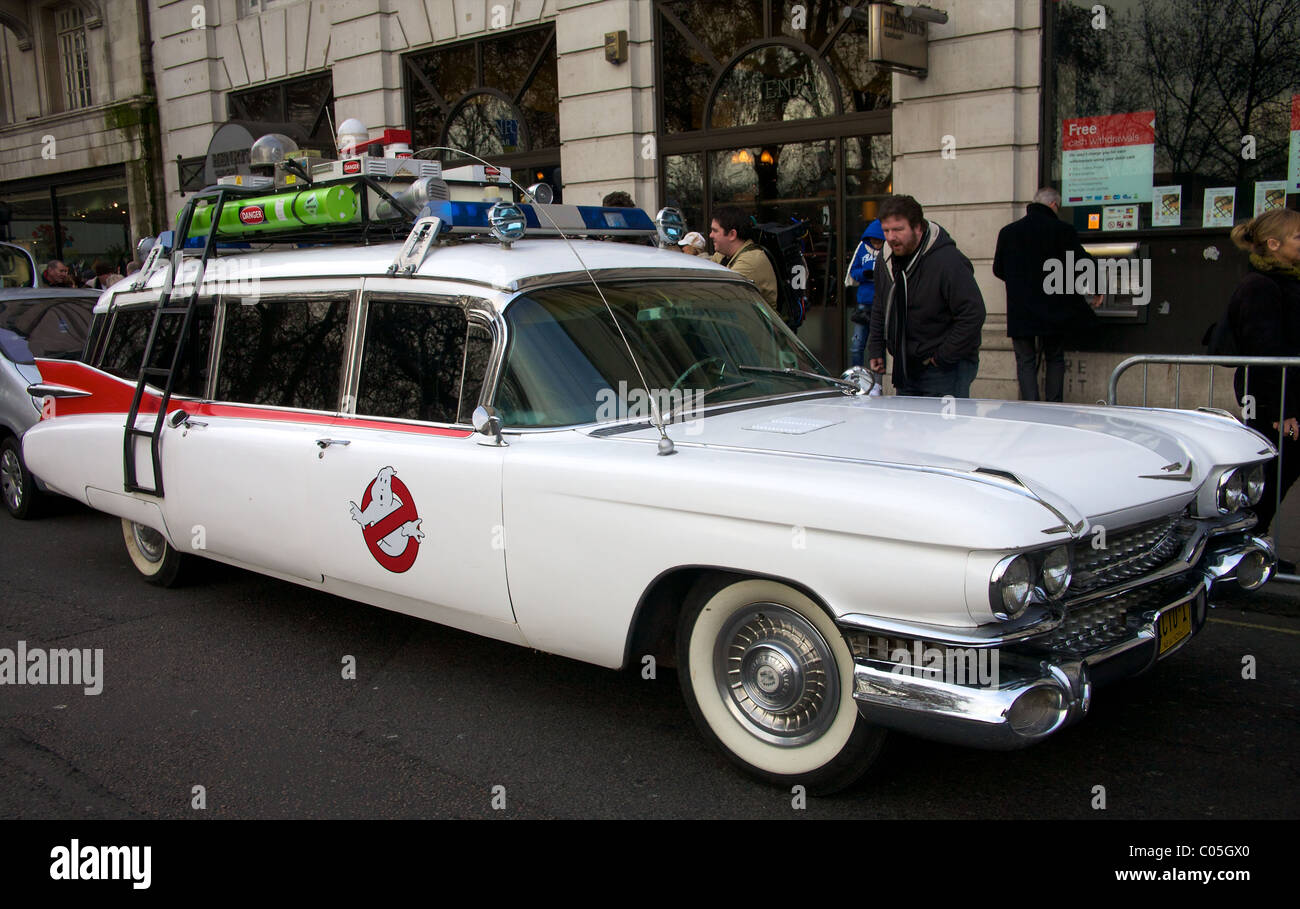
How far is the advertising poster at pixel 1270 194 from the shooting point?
9039 millimetres

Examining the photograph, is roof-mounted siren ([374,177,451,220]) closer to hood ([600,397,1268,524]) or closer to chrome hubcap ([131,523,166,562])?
hood ([600,397,1268,524])

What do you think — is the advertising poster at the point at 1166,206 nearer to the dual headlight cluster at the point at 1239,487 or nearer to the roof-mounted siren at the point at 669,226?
the roof-mounted siren at the point at 669,226

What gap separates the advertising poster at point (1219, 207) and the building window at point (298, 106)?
11539 millimetres

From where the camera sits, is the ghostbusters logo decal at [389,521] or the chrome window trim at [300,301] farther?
the chrome window trim at [300,301]

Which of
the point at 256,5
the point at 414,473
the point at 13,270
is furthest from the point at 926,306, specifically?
the point at 256,5

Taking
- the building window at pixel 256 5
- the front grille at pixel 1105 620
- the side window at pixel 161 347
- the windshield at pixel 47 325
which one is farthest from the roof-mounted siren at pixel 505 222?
the building window at pixel 256 5

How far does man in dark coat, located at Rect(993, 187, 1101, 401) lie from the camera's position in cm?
933

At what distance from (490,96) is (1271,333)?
36.7 feet

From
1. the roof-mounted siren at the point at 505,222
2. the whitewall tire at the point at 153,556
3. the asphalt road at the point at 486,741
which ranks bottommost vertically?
the asphalt road at the point at 486,741

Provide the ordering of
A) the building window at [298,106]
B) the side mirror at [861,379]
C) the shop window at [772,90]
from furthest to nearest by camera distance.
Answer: the building window at [298,106], the shop window at [772,90], the side mirror at [861,379]

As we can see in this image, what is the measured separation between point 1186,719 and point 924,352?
9.63 ft
